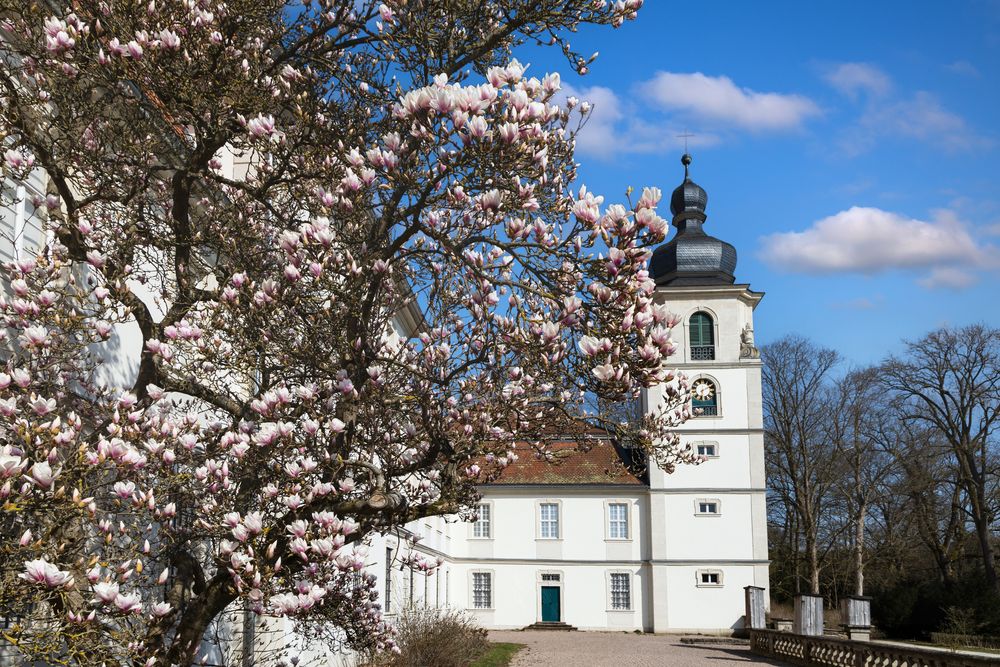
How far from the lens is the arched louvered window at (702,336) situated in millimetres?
41594

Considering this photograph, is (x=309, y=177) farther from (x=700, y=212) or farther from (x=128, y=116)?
(x=700, y=212)

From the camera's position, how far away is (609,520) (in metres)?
41.3

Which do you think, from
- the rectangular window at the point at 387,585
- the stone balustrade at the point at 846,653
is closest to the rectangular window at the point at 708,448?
the stone balustrade at the point at 846,653

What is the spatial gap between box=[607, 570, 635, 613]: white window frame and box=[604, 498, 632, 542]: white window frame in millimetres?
1390

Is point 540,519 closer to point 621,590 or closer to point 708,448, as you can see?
point 621,590

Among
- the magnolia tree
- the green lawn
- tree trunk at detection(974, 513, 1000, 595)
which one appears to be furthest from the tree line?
the magnolia tree

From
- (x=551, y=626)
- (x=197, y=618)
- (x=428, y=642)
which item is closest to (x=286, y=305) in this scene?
(x=197, y=618)

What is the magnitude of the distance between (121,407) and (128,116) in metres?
2.58

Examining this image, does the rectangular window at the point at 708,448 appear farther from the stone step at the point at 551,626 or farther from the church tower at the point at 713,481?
the stone step at the point at 551,626

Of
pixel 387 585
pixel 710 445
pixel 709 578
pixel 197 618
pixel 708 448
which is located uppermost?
pixel 710 445

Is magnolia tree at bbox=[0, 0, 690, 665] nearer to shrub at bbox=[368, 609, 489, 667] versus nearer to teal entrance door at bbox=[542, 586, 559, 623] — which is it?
shrub at bbox=[368, 609, 489, 667]

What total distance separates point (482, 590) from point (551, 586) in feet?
10.0

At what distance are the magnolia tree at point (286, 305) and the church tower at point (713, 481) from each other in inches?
1221

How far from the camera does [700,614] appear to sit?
128 feet
